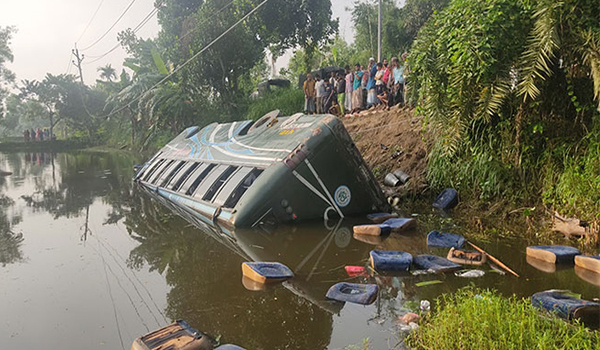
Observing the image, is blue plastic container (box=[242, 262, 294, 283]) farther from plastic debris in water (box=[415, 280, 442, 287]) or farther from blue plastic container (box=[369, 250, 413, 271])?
plastic debris in water (box=[415, 280, 442, 287])

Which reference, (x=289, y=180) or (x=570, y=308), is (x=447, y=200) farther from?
(x=570, y=308)

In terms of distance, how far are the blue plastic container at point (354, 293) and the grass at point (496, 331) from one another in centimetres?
95

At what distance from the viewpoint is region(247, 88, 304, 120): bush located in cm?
2306

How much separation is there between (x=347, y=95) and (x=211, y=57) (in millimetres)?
11856

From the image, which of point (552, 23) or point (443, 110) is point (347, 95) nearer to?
point (443, 110)

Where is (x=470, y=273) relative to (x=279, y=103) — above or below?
below

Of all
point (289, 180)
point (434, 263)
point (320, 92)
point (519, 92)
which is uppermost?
point (320, 92)

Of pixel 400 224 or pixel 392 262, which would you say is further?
pixel 400 224

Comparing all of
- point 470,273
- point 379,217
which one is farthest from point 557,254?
point 379,217

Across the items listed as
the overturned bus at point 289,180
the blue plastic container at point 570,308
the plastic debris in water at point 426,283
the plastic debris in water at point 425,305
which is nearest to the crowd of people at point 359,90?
the overturned bus at point 289,180

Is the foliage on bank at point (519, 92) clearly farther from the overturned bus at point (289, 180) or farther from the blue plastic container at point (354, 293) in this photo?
the blue plastic container at point (354, 293)

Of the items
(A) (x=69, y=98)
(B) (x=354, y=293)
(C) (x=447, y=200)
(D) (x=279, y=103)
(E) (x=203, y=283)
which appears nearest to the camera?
(B) (x=354, y=293)

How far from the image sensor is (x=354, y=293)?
16.8 ft

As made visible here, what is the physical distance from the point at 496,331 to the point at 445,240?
3.59 meters
